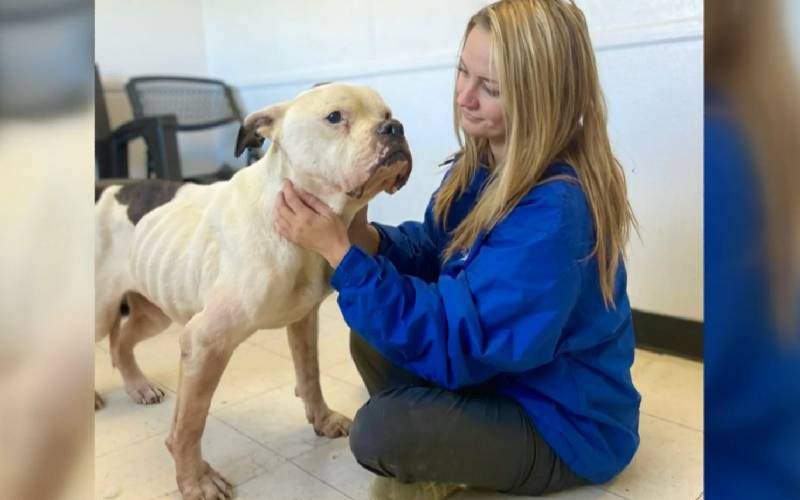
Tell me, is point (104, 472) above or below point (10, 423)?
A: below

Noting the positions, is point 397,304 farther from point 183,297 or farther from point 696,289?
point 696,289

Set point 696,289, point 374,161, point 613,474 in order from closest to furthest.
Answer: point 374,161, point 613,474, point 696,289

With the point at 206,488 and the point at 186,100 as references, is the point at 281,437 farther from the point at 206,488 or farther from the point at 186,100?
the point at 186,100

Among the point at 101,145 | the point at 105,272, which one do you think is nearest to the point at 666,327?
the point at 105,272

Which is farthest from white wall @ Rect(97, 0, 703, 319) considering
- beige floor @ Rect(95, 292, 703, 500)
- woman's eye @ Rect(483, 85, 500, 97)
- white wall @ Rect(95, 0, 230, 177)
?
woman's eye @ Rect(483, 85, 500, 97)

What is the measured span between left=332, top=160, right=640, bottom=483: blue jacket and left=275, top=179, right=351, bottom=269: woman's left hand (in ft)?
0.13

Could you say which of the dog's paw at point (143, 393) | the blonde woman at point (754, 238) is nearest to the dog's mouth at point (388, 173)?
the blonde woman at point (754, 238)

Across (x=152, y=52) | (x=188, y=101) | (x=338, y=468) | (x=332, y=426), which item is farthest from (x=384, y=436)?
(x=152, y=52)

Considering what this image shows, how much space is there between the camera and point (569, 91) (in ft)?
3.59

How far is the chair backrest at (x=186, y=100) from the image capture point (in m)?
3.03

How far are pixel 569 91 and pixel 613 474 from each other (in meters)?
0.66

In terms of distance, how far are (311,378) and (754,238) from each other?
1.27m

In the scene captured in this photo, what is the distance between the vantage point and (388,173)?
104cm

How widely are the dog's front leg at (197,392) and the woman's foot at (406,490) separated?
0.88ft
